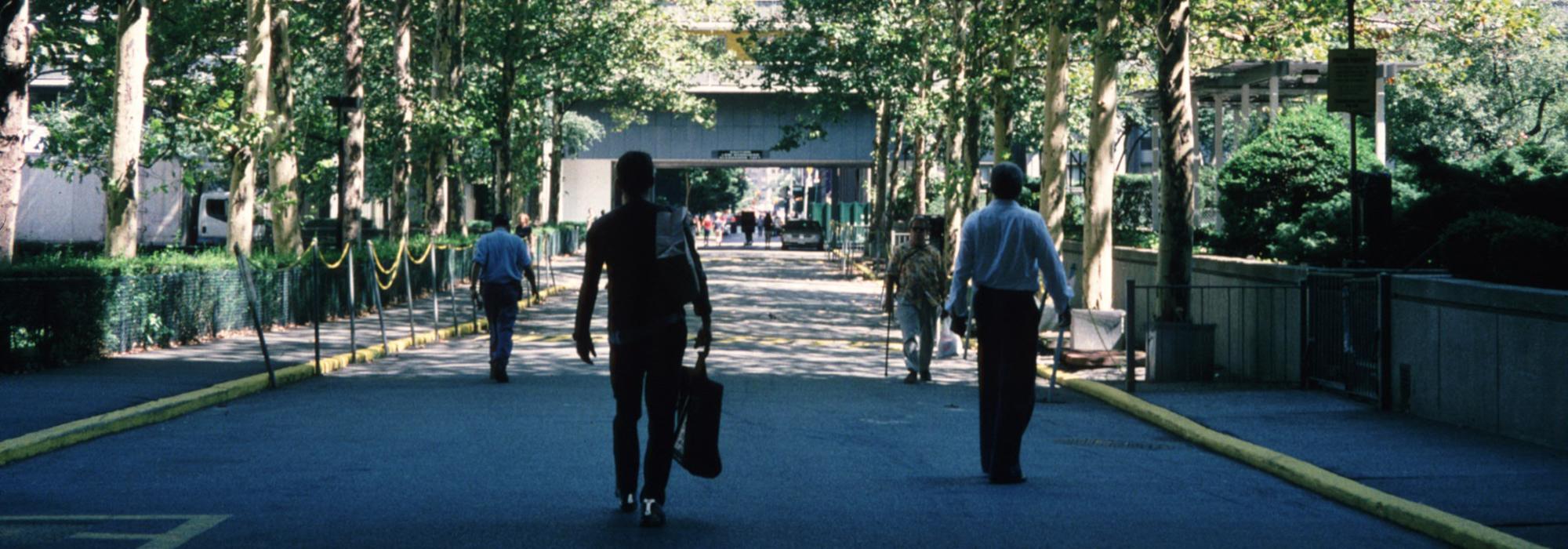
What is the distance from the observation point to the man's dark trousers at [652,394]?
7.45 metres

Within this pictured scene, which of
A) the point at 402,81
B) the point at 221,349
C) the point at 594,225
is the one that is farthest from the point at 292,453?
the point at 402,81

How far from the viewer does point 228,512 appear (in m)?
7.84

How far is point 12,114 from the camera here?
18.2 meters

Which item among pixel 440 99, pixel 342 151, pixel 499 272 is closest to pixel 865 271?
pixel 440 99

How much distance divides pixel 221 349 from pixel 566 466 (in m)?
10.9

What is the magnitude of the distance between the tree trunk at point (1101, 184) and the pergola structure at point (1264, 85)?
2606 mm

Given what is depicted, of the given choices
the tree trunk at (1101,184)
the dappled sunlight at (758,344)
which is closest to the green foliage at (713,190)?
the dappled sunlight at (758,344)

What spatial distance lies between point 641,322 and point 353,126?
24.6m

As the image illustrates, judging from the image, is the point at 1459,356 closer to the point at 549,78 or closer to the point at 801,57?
the point at 801,57

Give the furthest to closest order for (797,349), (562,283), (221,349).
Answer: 1. (562,283)
2. (797,349)
3. (221,349)

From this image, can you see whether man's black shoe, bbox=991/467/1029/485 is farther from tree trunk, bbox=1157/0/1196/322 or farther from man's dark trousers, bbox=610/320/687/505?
tree trunk, bbox=1157/0/1196/322

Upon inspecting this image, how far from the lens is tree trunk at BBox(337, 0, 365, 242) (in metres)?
30.8

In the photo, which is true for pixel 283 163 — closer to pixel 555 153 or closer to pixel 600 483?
pixel 600 483

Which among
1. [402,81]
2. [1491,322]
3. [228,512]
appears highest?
[402,81]
